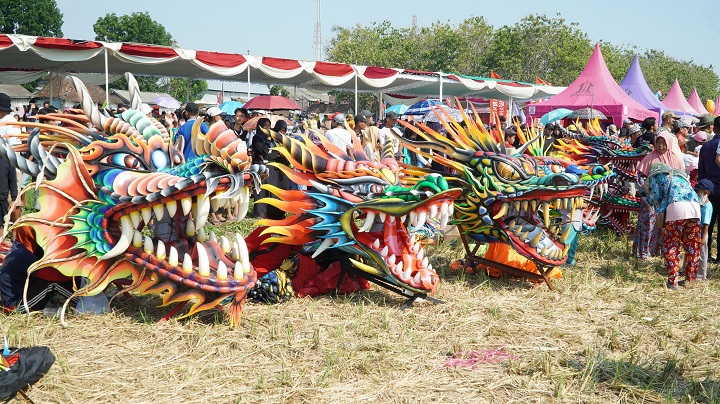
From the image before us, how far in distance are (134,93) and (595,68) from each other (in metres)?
13.2

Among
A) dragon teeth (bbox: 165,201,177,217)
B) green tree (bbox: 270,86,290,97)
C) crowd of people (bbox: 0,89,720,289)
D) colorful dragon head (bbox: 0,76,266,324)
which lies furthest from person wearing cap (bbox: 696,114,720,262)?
green tree (bbox: 270,86,290,97)

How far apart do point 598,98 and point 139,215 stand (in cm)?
1312

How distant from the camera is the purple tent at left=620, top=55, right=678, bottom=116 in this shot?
57.2ft

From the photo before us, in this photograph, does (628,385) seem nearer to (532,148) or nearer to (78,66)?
(532,148)

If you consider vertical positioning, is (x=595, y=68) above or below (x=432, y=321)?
above

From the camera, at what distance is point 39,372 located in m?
3.25

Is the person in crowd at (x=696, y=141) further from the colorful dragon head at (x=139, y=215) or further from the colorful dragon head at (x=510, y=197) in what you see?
the colorful dragon head at (x=139, y=215)

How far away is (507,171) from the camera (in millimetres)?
5379

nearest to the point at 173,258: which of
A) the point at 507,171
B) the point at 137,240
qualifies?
the point at 137,240

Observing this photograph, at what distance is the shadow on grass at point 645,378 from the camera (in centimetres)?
345

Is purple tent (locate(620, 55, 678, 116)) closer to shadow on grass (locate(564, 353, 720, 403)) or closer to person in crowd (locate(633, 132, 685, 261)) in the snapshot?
person in crowd (locate(633, 132, 685, 261))

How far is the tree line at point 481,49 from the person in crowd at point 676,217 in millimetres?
27631

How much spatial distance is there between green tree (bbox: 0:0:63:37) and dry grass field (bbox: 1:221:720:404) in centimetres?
4293

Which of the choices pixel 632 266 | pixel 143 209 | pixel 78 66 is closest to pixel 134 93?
pixel 143 209
